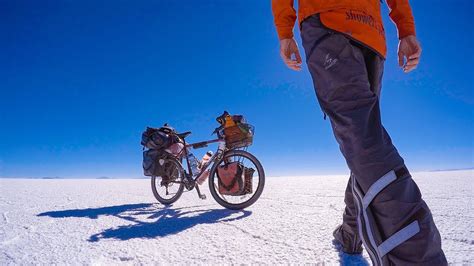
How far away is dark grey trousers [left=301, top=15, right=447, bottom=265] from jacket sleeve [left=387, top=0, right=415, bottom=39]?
44cm

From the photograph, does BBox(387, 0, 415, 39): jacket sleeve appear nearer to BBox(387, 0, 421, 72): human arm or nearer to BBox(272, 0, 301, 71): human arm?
BBox(387, 0, 421, 72): human arm

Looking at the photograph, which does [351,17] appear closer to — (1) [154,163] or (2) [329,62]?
(2) [329,62]

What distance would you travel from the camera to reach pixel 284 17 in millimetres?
1442

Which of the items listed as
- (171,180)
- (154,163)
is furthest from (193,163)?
(154,163)

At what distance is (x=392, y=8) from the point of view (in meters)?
1.53

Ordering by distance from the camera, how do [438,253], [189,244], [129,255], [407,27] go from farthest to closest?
1. [189,244]
2. [129,255]
3. [407,27]
4. [438,253]

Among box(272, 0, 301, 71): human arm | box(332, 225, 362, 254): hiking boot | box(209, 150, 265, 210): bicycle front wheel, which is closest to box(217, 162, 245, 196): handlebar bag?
box(209, 150, 265, 210): bicycle front wheel

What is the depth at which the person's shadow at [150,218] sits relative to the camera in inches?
91.2

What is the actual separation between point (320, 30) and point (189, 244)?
162 centimetres

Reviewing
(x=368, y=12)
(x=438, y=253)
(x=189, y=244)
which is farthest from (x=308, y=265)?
(x=368, y=12)

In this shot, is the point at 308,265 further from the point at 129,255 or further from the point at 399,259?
the point at 129,255

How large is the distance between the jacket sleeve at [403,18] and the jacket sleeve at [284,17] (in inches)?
22.5

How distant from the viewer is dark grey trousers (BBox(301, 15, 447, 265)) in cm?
85

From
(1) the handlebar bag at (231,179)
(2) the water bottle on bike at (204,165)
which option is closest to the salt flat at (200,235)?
(1) the handlebar bag at (231,179)
